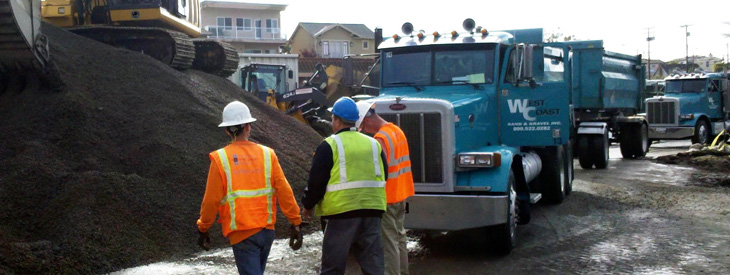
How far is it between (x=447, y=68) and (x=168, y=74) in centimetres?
637

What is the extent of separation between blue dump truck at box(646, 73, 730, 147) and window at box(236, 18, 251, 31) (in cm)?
4460

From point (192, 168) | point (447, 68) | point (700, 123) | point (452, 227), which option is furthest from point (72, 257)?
point (700, 123)

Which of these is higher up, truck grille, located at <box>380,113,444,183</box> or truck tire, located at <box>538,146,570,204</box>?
truck grille, located at <box>380,113,444,183</box>

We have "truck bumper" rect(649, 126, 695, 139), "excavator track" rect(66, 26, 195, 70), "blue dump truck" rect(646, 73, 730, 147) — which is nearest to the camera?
"excavator track" rect(66, 26, 195, 70)

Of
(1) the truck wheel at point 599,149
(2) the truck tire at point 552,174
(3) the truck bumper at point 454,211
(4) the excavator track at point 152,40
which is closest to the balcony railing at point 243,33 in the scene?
(4) the excavator track at point 152,40

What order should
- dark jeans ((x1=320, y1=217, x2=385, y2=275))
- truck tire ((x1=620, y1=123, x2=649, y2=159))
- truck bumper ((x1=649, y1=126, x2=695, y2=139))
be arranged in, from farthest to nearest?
truck bumper ((x1=649, y1=126, x2=695, y2=139))
truck tire ((x1=620, y1=123, x2=649, y2=159))
dark jeans ((x1=320, y1=217, x2=385, y2=275))

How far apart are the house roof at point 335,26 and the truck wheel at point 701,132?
45.4 m

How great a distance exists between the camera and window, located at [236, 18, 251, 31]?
2537 inches

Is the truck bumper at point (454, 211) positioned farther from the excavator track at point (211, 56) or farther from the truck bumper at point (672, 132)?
the truck bumper at point (672, 132)

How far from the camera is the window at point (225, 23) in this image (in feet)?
209

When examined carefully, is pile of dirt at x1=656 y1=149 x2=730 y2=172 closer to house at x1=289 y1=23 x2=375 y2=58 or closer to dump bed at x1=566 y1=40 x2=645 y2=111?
dump bed at x1=566 y1=40 x2=645 y2=111

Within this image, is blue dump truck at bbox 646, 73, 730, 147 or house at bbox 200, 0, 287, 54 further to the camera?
house at bbox 200, 0, 287, 54

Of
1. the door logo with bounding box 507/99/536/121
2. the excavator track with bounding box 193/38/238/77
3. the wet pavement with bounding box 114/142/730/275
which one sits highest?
the excavator track with bounding box 193/38/238/77

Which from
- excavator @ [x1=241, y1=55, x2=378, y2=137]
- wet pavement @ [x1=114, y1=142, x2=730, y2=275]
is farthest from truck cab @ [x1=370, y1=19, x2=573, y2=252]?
excavator @ [x1=241, y1=55, x2=378, y2=137]
